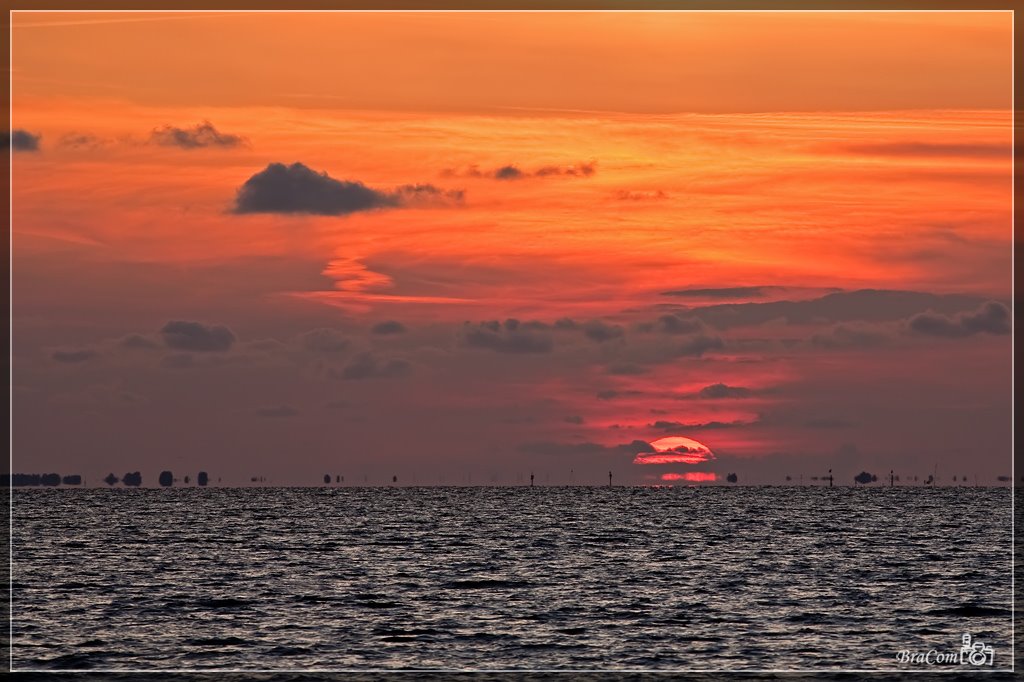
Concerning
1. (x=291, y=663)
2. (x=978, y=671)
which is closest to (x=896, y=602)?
(x=978, y=671)

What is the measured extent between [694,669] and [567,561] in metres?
66.3

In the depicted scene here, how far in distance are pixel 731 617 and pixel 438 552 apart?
64707 millimetres

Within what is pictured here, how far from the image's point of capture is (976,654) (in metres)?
69.0

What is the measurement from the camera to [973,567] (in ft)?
408

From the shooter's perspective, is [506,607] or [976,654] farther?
[506,607]

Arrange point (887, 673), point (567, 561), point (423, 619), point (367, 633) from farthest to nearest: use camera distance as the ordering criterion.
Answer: point (567, 561) → point (423, 619) → point (367, 633) → point (887, 673)

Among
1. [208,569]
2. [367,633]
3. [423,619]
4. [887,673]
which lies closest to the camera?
[887,673]

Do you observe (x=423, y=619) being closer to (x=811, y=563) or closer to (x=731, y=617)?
(x=731, y=617)

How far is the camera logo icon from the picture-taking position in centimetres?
6669

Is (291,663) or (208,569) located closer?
(291,663)

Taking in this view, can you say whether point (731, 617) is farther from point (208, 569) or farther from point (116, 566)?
point (116, 566)

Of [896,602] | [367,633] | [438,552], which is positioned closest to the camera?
[367,633]

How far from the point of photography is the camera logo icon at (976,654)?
66.7m

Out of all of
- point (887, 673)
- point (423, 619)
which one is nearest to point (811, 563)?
point (423, 619)
